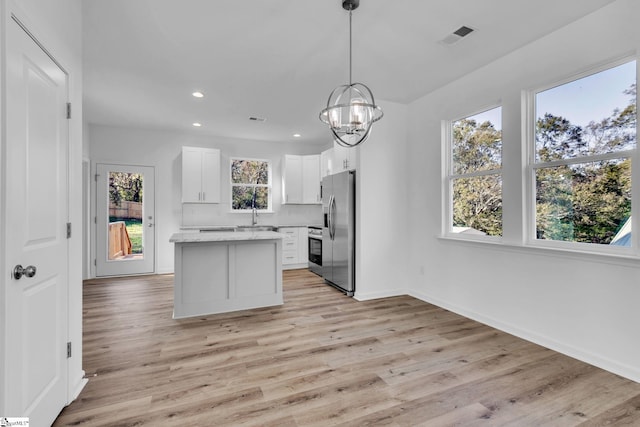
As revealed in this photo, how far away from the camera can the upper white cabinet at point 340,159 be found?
4.33 m

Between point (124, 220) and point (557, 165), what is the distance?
6292 mm

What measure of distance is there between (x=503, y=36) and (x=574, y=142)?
3.57ft

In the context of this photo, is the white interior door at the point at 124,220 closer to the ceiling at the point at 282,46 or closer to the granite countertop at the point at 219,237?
the ceiling at the point at 282,46

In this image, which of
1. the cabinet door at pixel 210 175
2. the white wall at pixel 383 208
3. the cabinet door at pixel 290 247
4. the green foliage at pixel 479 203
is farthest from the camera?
the cabinet door at pixel 290 247

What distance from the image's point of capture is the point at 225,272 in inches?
142

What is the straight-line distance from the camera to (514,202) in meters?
2.97

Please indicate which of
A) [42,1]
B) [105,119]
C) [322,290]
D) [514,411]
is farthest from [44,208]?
[105,119]

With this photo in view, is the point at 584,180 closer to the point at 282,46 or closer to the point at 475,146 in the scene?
the point at 475,146

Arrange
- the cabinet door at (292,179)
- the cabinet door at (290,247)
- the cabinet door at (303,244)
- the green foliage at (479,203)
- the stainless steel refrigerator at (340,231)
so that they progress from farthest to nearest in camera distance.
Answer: the cabinet door at (292,179)
the cabinet door at (303,244)
the cabinet door at (290,247)
the stainless steel refrigerator at (340,231)
the green foliage at (479,203)

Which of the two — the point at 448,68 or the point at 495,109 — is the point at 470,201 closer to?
the point at 495,109

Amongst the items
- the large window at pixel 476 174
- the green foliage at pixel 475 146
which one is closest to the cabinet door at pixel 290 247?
the large window at pixel 476 174

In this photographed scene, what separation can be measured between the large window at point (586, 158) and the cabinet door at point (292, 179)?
433cm

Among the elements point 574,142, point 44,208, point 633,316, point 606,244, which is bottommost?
point 633,316

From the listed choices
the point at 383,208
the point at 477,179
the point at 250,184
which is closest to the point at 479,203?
the point at 477,179
